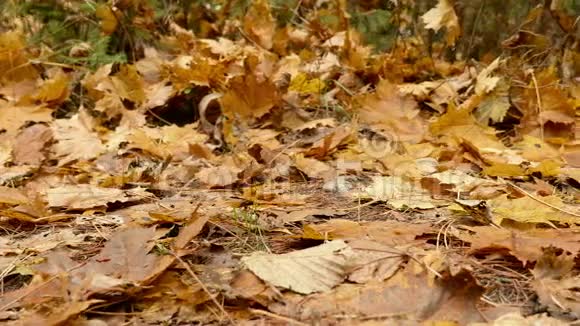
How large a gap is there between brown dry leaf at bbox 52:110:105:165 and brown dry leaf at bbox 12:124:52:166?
0.04 metres

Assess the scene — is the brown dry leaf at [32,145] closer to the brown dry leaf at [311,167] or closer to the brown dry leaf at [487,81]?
the brown dry leaf at [311,167]

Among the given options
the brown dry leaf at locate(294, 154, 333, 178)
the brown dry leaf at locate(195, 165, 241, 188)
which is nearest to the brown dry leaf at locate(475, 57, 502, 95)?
the brown dry leaf at locate(294, 154, 333, 178)

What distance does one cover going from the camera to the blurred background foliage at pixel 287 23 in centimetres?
260

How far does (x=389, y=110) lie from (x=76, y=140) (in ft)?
3.97

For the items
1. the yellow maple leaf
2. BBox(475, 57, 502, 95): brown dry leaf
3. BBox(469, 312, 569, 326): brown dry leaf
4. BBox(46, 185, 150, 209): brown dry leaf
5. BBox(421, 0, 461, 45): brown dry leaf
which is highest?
BBox(421, 0, 461, 45): brown dry leaf

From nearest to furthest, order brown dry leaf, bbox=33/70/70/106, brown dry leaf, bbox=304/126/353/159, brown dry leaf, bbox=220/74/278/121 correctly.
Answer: brown dry leaf, bbox=304/126/353/159 → brown dry leaf, bbox=220/74/278/121 → brown dry leaf, bbox=33/70/70/106

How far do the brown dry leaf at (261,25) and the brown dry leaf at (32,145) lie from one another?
1375mm

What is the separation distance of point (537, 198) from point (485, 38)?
1575 millimetres

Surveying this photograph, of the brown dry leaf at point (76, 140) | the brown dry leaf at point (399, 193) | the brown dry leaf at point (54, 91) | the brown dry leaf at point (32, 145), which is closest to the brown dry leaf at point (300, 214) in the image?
the brown dry leaf at point (399, 193)

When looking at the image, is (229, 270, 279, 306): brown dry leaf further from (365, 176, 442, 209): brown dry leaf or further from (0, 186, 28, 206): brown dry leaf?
(0, 186, 28, 206): brown dry leaf

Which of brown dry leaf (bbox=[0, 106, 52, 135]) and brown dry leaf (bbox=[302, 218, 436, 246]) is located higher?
brown dry leaf (bbox=[302, 218, 436, 246])

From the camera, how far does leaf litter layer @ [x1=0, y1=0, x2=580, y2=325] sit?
3.54 ft

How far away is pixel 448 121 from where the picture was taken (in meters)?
2.18

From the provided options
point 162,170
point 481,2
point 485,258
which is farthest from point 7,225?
point 481,2
